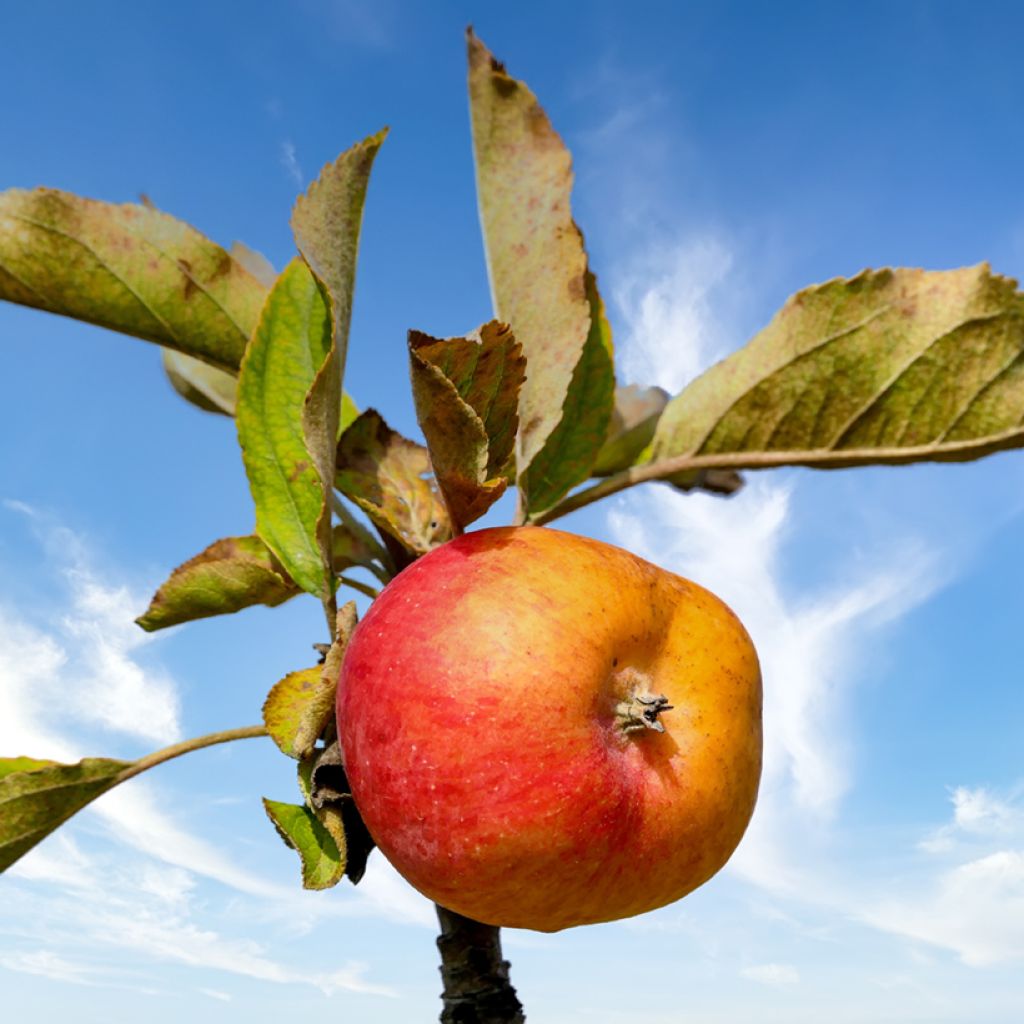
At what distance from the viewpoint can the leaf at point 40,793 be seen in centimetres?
213

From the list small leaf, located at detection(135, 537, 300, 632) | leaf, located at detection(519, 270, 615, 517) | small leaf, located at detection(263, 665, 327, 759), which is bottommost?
small leaf, located at detection(263, 665, 327, 759)

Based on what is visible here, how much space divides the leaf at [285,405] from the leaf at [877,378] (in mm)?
710

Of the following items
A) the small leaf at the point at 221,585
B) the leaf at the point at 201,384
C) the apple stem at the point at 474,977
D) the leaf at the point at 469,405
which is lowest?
the apple stem at the point at 474,977

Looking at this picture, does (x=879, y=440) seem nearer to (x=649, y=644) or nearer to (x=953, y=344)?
(x=953, y=344)

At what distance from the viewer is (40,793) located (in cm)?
216

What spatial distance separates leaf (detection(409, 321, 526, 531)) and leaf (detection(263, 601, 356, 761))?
0.28 m

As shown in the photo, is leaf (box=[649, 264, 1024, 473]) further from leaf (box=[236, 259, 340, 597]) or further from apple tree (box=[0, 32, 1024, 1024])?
leaf (box=[236, 259, 340, 597])

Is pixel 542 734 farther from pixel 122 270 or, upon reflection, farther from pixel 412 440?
pixel 122 270

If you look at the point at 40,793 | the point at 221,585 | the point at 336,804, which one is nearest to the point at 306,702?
the point at 336,804

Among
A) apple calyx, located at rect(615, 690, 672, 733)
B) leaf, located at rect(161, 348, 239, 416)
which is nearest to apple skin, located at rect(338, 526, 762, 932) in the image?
apple calyx, located at rect(615, 690, 672, 733)

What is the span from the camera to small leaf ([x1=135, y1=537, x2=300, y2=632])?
2131 millimetres

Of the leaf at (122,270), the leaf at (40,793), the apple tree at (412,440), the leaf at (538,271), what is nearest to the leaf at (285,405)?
the apple tree at (412,440)

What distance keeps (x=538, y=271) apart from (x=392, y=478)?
473mm

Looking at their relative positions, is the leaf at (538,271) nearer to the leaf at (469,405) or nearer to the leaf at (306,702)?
the leaf at (469,405)
